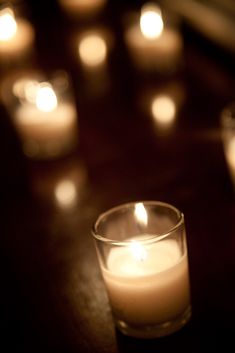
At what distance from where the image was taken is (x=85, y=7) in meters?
2.47

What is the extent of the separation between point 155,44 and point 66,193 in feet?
2.65

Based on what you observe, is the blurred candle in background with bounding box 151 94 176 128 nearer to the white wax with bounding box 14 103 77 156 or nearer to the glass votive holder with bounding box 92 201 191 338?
the white wax with bounding box 14 103 77 156

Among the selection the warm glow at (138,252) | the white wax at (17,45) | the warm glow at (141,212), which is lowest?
the warm glow at (138,252)

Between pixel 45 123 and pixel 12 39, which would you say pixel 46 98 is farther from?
pixel 12 39

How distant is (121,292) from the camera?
30.3 inches

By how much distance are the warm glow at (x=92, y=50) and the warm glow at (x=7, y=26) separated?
261mm

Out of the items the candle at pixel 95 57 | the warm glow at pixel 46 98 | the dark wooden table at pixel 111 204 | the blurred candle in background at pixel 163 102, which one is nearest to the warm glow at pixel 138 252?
the dark wooden table at pixel 111 204

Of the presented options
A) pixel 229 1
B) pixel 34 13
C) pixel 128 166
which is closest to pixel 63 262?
pixel 128 166

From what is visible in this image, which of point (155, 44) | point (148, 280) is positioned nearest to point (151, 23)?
point (155, 44)

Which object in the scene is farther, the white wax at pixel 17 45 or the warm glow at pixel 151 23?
the white wax at pixel 17 45

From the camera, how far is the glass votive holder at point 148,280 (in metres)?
0.76

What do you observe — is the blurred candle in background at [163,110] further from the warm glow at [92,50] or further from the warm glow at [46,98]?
the warm glow at [92,50]

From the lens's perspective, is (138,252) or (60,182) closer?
(138,252)

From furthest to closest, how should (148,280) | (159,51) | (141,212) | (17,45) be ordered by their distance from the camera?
(17,45)
(159,51)
(141,212)
(148,280)
